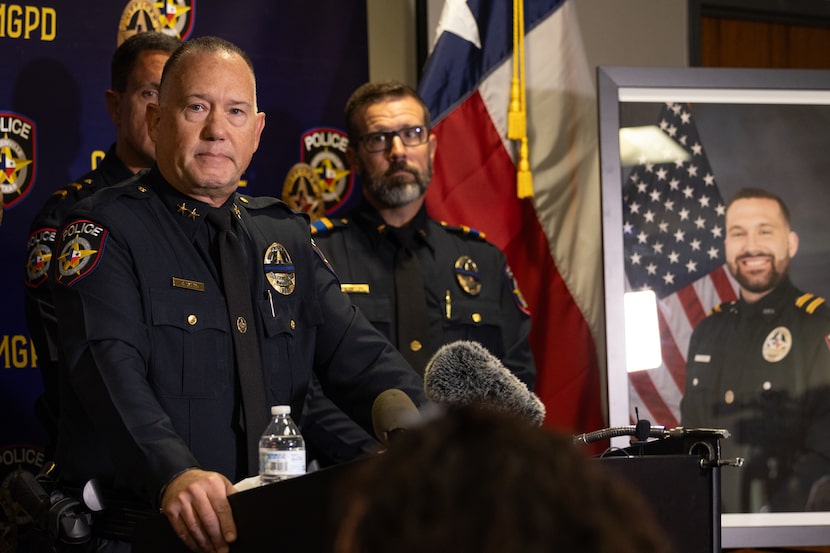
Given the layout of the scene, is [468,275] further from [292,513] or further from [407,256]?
[292,513]

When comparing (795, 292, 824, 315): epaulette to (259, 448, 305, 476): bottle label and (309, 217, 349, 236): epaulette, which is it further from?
(259, 448, 305, 476): bottle label

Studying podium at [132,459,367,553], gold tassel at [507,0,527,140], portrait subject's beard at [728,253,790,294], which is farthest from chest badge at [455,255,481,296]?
podium at [132,459,367,553]

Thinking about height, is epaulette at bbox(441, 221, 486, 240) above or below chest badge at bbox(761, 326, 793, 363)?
above

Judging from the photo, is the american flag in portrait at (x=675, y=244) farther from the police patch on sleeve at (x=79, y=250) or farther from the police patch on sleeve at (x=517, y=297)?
the police patch on sleeve at (x=79, y=250)

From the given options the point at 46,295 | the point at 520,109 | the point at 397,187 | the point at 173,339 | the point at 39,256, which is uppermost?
the point at 520,109

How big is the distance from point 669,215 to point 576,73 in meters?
0.69

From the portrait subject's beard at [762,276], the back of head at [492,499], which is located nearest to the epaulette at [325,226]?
the portrait subject's beard at [762,276]

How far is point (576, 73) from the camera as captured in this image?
160 inches

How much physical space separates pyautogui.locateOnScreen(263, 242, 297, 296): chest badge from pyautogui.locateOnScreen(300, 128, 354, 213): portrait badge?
1.66 meters

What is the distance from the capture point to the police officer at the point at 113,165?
9.70ft

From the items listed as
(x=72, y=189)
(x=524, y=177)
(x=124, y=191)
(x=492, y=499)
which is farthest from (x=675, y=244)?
(x=492, y=499)

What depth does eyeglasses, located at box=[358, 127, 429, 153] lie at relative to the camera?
345 cm

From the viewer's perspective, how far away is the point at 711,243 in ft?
12.1

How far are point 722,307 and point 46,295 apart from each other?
2081 millimetres
